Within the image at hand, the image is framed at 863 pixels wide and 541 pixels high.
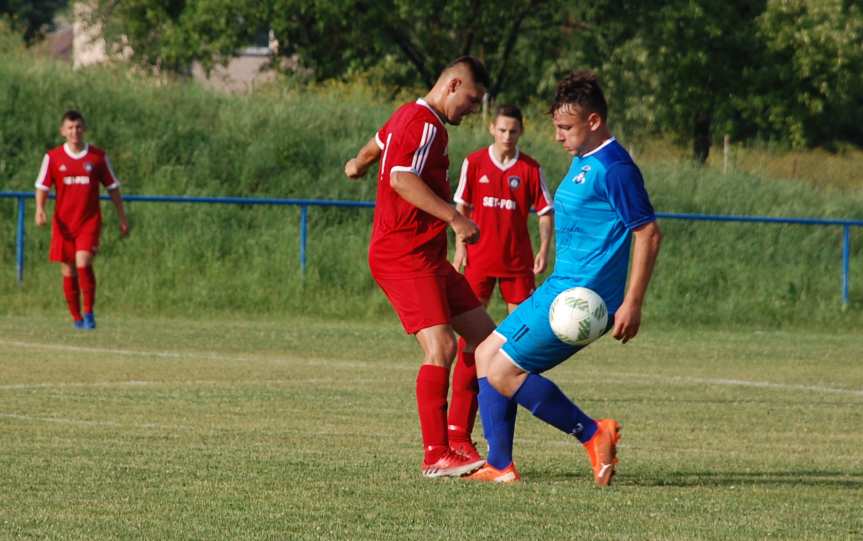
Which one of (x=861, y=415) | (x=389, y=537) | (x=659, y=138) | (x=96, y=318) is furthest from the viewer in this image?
(x=659, y=138)

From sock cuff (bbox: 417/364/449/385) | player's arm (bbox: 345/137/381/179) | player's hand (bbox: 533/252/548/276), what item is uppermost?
player's arm (bbox: 345/137/381/179)

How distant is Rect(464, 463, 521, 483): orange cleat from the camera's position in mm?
7672

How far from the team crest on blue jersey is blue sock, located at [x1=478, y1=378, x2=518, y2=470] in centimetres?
106

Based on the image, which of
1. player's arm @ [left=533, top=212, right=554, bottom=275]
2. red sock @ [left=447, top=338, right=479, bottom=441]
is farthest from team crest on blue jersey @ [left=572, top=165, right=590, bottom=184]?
player's arm @ [left=533, top=212, right=554, bottom=275]

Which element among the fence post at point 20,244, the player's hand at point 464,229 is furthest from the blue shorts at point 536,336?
the fence post at point 20,244

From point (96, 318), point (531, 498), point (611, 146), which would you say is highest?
point (611, 146)

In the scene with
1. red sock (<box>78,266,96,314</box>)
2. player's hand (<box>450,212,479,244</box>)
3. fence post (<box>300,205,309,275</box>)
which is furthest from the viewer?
fence post (<box>300,205,309,275</box>)

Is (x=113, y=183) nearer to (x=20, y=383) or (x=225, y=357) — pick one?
(x=225, y=357)

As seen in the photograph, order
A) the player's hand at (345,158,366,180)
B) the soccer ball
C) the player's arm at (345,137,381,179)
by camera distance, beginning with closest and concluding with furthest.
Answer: the soccer ball < the player's arm at (345,137,381,179) < the player's hand at (345,158,366,180)

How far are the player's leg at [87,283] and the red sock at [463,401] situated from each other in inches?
395

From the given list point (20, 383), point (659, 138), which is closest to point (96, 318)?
point (20, 383)

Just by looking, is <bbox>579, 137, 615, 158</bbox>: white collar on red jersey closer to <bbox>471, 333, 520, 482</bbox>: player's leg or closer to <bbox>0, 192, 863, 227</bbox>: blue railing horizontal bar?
<bbox>471, 333, 520, 482</bbox>: player's leg

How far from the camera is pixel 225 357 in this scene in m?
15.6

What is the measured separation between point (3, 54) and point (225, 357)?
14987 mm
